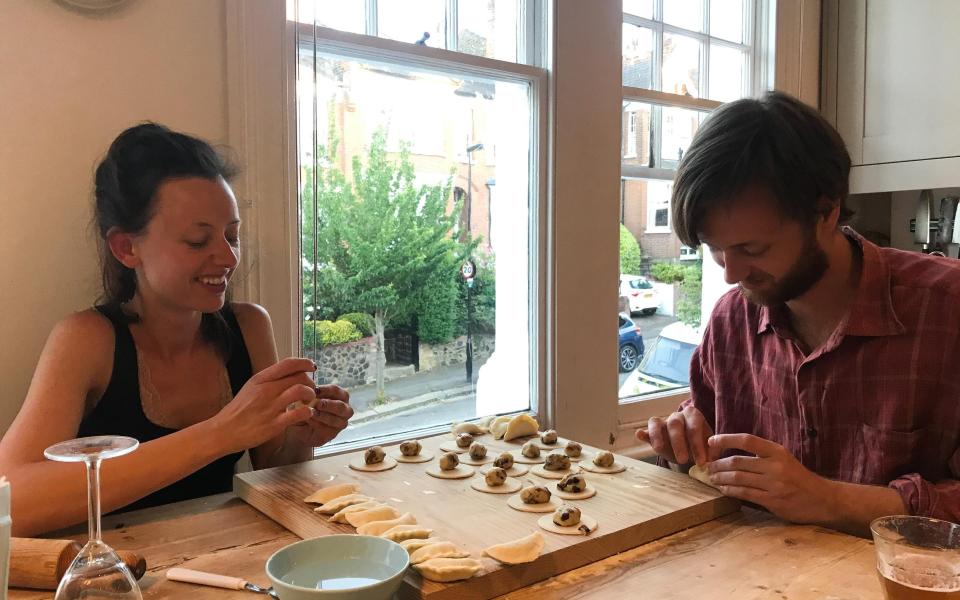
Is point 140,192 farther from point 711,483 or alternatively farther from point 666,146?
point 666,146

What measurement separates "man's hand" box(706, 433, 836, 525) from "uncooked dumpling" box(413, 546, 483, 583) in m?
0.44

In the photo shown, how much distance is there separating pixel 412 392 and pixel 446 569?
1.19 metres

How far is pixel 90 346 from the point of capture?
4.01 feet

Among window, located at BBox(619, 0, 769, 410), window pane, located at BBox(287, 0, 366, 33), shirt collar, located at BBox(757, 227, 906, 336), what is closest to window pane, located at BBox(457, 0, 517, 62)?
window pane, located at BBox(287, 0, 366, 33)

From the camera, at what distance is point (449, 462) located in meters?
1.21

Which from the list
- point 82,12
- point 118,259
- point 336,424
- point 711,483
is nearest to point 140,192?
point 118,259

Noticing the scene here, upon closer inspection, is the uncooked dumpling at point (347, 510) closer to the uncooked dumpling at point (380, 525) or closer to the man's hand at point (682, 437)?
the uncooked dumpling at point (380, 525)

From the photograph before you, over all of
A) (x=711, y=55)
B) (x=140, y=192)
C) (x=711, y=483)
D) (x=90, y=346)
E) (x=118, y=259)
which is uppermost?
(x=711, y=55)

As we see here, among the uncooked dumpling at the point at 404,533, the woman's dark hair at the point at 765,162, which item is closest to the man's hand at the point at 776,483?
the woman's dark hair at the point at 765,162

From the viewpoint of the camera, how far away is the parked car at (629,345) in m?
2.39

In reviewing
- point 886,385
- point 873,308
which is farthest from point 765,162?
point 886,385

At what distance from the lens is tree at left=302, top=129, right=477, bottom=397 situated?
1780mm

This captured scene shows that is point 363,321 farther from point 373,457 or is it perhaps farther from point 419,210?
point 373,457

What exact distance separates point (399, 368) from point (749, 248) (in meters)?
1.07
